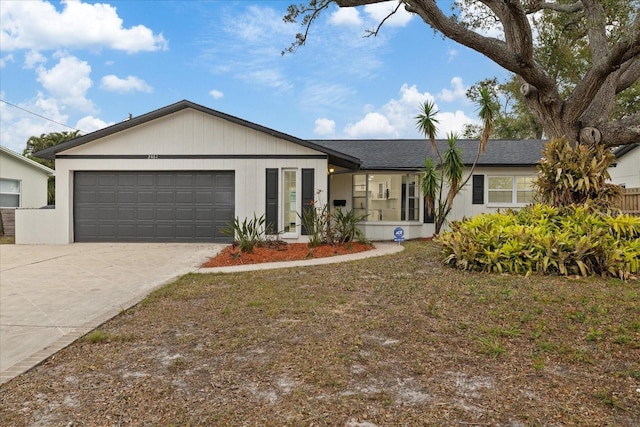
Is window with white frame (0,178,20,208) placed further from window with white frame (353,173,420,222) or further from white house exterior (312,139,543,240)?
window with white frame (353,173,420,222)

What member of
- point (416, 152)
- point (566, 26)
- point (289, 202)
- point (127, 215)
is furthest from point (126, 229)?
point (566, 26)

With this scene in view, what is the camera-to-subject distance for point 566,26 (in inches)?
447

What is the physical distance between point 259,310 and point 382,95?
1594cm

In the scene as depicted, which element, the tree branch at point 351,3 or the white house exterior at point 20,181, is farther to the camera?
the white house exterior at point 20,181

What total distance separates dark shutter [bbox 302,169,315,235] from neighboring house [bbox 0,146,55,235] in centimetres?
1283

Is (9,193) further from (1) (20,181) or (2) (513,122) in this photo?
(2) (513,122)

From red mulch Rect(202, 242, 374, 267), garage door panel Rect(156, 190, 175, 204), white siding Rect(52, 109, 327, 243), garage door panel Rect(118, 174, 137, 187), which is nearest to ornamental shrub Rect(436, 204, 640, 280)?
red mulch Rect(202, 242, 374, 267)

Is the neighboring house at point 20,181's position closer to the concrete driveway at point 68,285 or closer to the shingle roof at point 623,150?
the concrete driveway at point 68,285

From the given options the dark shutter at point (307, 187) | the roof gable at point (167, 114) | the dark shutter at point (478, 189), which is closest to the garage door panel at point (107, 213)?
the roof gable at point (167, 114)

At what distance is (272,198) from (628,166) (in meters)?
13.6

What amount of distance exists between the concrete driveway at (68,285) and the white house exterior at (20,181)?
805 cm

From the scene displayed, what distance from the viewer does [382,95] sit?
741 inches

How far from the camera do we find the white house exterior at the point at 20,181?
687 inches

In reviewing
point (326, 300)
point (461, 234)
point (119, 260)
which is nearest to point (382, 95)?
point (461, 234)
